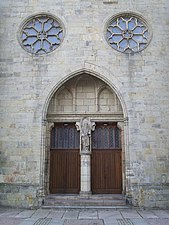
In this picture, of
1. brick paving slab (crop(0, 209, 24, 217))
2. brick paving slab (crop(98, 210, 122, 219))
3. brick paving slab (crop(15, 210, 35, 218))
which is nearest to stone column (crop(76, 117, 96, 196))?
brick paving slab (crop(98, 210, 122, 219))

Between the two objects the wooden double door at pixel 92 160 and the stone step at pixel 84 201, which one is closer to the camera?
the stone step at pixel 84 201

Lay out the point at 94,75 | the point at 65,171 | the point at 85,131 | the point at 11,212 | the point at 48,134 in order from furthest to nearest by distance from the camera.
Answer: the point at 65,171
the point at 48,134
the point at 85,131
the point at 94,75
the point at 11,212

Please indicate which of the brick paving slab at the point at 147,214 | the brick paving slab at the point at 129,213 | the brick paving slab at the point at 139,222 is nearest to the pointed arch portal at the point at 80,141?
the brick paving slab at the point at 129,213

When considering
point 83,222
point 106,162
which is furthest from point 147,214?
point 106,162

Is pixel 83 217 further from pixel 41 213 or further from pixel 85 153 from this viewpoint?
pixel 85 153

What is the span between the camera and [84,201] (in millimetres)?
8469

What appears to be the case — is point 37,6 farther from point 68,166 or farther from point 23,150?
point 68,166

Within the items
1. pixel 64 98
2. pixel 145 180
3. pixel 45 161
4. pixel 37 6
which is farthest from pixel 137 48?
pixel 45 161

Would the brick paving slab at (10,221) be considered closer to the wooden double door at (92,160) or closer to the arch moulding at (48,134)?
the arch moulding at (48,134)

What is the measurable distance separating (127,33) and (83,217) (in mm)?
7104

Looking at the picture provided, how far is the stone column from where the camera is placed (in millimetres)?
9016

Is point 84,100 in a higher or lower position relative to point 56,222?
higher

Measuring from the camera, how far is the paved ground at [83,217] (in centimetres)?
630

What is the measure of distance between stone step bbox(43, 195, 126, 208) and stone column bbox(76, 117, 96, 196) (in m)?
0.34
